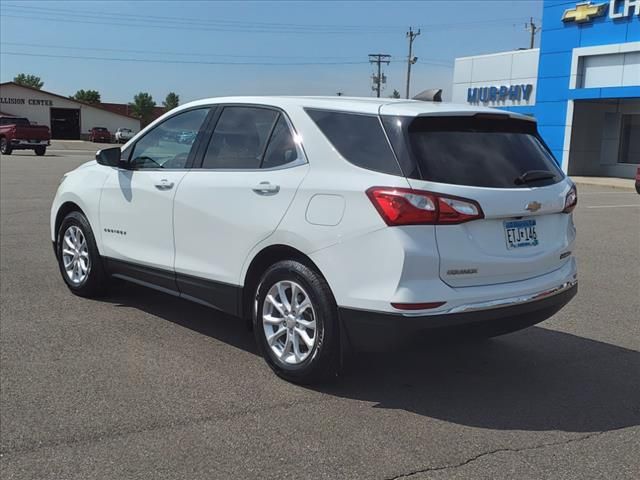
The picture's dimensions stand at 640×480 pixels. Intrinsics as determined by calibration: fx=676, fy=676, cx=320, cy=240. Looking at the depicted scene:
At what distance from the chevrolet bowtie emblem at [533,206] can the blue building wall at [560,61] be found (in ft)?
87.9

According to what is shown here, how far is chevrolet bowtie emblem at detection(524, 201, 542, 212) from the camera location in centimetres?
416

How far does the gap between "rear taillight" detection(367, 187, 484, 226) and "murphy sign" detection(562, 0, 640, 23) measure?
2772cm

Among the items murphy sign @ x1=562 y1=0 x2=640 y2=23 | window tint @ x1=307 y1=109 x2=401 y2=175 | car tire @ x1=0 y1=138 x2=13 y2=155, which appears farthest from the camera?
car tire @ x1=0 y1=138 x2=13 y2=155

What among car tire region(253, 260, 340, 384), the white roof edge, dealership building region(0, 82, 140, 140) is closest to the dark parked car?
dealership building region(0, 82, 140, 140)

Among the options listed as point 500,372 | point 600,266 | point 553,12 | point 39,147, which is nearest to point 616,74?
point 553,12

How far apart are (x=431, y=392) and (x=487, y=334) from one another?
1.90 feet

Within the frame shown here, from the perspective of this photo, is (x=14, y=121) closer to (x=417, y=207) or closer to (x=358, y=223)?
(x=358, y=223)

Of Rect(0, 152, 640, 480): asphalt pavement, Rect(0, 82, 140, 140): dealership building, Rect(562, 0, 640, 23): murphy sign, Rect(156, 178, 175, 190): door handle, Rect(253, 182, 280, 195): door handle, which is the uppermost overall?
Rect(562, 0, 640, 23): murphy sign

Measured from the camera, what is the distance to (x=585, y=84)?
30.0 meters

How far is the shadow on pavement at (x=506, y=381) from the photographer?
3984mm

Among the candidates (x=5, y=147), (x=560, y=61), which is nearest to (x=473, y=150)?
(x=560, y=61)

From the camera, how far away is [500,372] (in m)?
4.73

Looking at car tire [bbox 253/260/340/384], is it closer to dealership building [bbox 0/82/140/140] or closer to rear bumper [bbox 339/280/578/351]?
rear bumper [bbox 339/280/578/351]

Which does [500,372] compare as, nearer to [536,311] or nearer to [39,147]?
[536,311]
